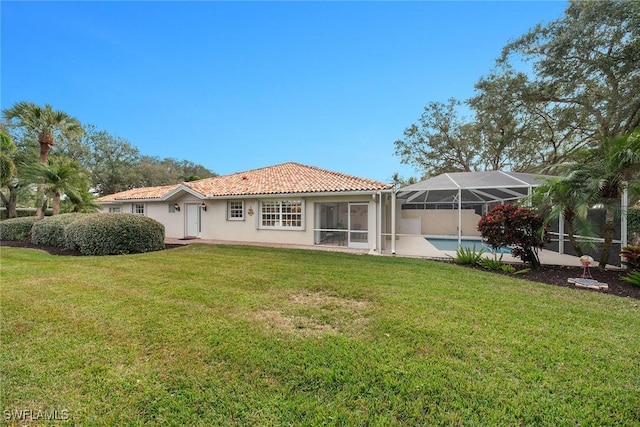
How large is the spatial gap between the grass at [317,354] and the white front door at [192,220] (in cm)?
1180

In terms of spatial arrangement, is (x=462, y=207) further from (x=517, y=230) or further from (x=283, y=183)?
(x=283, y=183)

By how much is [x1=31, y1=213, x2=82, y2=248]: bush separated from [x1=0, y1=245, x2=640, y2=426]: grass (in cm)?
784

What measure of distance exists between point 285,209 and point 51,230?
37.2ft

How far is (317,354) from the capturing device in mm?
3504

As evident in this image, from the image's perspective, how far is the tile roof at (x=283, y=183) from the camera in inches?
553

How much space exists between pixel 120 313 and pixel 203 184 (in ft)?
50.5

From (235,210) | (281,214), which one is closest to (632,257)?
(281,214)

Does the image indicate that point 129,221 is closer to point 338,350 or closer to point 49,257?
point 49,257

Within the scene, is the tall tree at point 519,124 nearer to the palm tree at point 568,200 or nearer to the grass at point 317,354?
the palm tree at point 568,200

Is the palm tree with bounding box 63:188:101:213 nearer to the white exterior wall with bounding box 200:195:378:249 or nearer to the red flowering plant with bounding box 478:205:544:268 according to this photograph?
the white exterior wall with bounding box 200:195:378:249

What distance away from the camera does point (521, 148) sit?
70.7 feet

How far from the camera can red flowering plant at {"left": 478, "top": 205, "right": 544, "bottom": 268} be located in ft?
28.1

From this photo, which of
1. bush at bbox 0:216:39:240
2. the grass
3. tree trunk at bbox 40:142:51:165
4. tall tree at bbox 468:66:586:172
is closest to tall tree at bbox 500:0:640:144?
tall tree at bbox 468:66:586:172

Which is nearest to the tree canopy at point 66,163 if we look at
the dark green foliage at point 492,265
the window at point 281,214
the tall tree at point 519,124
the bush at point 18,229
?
the bush at point 18,229
